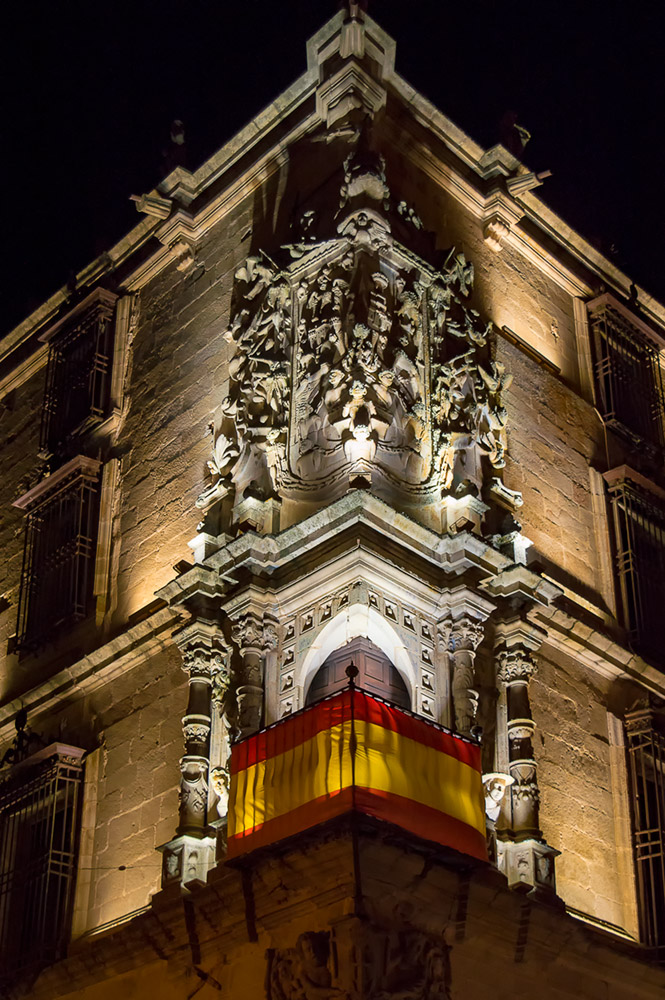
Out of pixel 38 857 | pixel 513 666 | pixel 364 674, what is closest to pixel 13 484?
pixel 38 857

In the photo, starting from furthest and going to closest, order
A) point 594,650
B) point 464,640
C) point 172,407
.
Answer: point 172,407
point 594,650
point 464,640

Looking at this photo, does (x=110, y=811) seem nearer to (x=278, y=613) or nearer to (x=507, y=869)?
(x=278, y=613)

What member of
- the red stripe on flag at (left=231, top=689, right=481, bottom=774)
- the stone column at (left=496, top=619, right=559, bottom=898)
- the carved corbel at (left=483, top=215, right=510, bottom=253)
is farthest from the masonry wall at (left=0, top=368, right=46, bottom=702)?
the carved corbel at (left=483, top=215, right=510, bottom=253)

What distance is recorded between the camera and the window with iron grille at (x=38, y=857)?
17406 millimetres

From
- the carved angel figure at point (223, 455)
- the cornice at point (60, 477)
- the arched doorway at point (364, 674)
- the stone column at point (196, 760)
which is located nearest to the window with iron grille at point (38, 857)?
the stone column at point (196, 760)

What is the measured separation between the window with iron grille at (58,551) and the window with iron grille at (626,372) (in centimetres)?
806

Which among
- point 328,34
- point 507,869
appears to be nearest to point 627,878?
point 507,869

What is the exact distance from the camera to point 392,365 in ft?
56.9

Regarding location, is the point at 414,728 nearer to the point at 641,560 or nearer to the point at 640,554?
the point at 641,560

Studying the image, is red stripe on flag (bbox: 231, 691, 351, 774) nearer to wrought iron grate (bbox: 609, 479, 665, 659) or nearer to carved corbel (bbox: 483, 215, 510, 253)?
wrought iron grate (bbox: 609, 479, 665, 659)

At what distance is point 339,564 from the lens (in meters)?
15.6

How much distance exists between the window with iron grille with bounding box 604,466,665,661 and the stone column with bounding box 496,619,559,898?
326cm

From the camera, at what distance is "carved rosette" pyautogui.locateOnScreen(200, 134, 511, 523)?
1692cm

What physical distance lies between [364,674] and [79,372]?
9.40 meters
